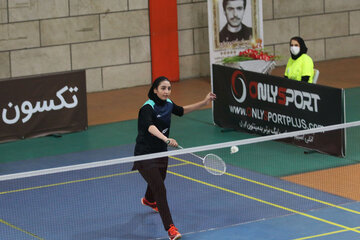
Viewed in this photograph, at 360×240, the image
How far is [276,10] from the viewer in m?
24.8

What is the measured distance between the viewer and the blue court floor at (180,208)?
11.3 meters

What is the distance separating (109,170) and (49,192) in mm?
1402

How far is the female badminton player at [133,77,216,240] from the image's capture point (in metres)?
11.0

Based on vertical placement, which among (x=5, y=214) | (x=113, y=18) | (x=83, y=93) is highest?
(x=113, y=18)

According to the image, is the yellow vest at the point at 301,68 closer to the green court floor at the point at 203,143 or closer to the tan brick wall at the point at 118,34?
the green court floor at the point at 203,143

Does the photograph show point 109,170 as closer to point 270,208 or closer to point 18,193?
point 18,193

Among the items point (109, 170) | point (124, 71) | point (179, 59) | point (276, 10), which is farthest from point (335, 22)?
point (109, 170)

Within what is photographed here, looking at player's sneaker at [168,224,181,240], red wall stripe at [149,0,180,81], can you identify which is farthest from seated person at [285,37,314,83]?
red wall stripe at [149,0,180,81]

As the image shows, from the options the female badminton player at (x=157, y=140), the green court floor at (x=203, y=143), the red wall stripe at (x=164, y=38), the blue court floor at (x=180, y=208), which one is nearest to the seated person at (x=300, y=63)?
the green court floor at (x=203, y=143)

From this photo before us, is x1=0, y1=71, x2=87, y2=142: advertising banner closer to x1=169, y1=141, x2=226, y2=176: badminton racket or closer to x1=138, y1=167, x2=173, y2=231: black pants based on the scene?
x1=138, y1=167, x2=173, y2=231: black pants

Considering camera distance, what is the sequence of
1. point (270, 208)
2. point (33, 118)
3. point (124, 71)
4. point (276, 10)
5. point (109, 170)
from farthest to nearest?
point (276, 10) → point (124, 71) → point (33, 118) → point (109, 170) → point (270, 208)

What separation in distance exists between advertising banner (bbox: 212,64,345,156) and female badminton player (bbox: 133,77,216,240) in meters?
4.45

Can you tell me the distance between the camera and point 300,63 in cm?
1612

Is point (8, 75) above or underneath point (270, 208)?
above
